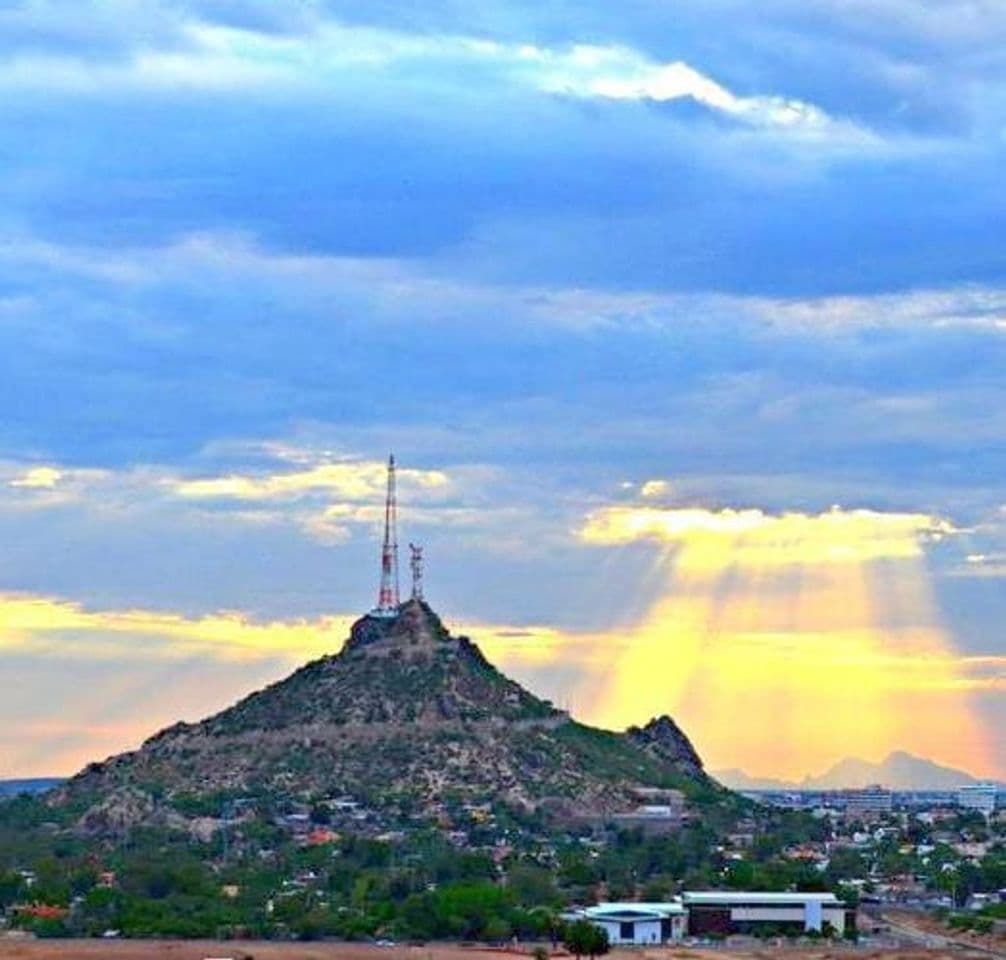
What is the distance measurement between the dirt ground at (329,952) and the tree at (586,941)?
171 centimetres

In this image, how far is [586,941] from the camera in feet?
587

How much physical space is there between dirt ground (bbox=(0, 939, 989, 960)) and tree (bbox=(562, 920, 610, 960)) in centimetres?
171

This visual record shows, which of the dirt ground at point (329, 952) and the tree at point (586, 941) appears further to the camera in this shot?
the dirt ground at point (329, 952)

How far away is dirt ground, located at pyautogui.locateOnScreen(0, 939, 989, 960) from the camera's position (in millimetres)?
180500

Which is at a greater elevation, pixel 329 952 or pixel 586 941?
pixel 586 941

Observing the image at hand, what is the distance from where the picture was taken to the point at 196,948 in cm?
18825

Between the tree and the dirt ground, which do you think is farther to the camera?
the dirt ground

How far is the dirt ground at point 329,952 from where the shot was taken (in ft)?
592

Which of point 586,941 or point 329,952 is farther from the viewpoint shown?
point 329,952

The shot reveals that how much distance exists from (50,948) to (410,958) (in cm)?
2854

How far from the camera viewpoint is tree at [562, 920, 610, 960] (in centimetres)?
17888

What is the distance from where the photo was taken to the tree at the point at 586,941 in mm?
178875

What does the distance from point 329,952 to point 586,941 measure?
69.4ft

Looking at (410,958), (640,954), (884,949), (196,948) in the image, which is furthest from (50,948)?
(884,949)
